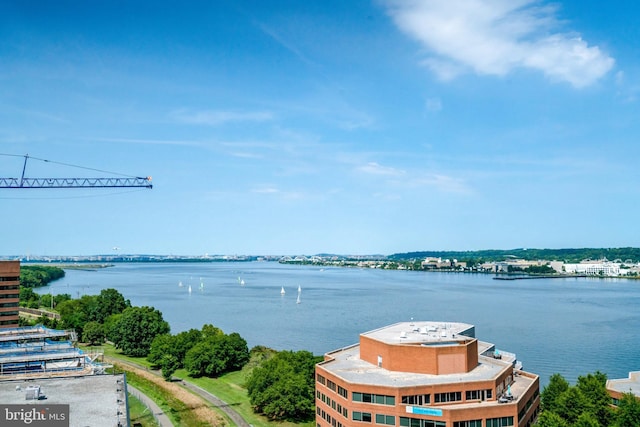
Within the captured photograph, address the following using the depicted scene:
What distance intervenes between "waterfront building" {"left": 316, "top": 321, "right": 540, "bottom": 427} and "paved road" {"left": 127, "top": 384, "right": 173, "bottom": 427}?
46.4 ft

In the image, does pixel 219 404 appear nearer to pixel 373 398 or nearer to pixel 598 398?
pixel 373 398

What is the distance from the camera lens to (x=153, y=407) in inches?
2165

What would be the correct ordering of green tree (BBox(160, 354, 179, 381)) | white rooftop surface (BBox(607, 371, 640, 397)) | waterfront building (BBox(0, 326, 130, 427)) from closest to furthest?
waterfront building (BBox(0, 326, 130, 427)) < white rooftop surface (BBox(607, 371, 640, 397)) < green tree (BBox(160, 354, 179, 381))

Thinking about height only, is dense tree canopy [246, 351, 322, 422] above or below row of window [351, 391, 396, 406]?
below

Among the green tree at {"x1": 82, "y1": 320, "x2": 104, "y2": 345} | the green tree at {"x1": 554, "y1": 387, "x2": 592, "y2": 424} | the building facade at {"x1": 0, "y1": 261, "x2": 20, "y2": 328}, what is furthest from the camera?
the green tree at {"x1": 82, "y1": 320, "x2": 104, "y2": 345}

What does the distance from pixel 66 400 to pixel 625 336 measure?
298 feet

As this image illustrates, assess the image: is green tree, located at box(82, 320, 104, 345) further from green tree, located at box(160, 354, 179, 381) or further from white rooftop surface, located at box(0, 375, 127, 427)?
white rooftop surface, located at box(0, 375, 127, 427)

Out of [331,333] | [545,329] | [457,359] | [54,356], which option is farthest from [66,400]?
[545,329]

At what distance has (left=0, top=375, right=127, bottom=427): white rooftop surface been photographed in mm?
27984

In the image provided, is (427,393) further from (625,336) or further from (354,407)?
(625,336)

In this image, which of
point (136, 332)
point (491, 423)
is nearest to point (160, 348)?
point (136, 332)

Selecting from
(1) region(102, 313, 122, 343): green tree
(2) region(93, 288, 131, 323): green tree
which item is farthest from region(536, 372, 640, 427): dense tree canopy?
(2) region(93, 288, 131, 323): green tree

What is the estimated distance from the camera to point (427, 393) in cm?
3884

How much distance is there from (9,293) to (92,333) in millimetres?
14898
